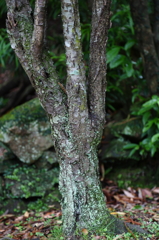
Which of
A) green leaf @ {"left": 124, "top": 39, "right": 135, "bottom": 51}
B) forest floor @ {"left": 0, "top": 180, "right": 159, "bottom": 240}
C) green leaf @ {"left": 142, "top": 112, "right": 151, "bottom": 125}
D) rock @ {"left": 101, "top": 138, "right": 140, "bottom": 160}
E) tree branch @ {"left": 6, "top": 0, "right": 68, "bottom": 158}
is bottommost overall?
forest floor @ {"left": 0, "top": 180, "right": 159, "bottom": 240}

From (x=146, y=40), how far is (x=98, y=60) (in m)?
1.38

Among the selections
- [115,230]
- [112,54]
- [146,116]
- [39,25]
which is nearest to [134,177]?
[146,116]

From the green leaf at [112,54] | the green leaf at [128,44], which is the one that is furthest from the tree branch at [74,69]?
the green leaf at [128,44]

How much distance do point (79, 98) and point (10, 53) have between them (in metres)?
2.57

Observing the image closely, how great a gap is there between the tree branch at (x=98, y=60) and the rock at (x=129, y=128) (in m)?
1.63

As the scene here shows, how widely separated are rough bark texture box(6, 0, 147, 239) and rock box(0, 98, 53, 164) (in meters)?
1.53

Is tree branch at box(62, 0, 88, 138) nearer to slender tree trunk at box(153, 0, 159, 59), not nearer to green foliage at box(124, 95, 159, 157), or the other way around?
green foliage at box(124, 95, 159, 157)

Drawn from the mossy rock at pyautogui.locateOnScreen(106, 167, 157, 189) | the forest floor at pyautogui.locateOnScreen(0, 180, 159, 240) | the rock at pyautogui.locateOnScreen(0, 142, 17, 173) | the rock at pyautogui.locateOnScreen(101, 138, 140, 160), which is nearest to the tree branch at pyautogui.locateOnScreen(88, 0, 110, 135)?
the forest floor at pyautogui.locateOnScreen(0, 180, 159, 240)

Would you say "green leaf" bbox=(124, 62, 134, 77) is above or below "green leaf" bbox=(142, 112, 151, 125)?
above

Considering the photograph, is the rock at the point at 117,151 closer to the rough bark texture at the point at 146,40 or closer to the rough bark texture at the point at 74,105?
the rough bark texture at the point at 146,40

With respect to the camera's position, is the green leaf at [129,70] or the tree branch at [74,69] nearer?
the tree branch at [74,69]

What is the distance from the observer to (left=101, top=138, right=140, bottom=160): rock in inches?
132

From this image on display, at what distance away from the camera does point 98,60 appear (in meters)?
1.77

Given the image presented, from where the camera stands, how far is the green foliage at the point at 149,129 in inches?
114
